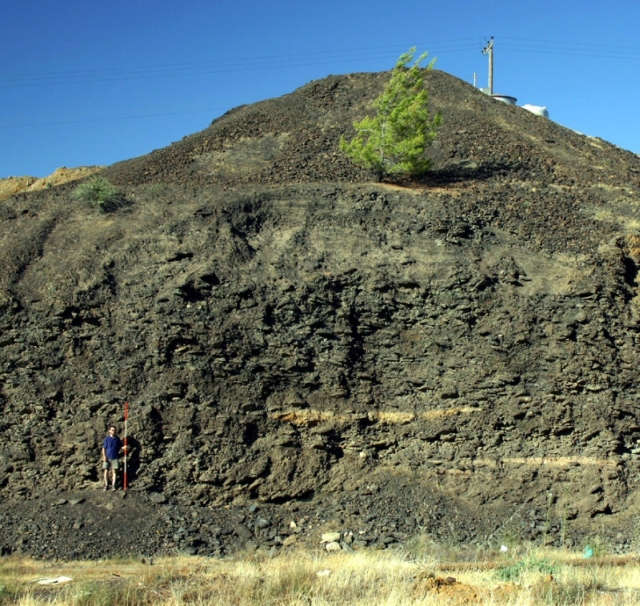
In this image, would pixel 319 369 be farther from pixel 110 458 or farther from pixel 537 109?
pixel 537 109

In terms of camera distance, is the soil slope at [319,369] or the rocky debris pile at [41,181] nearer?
the soil slope at [319,369]

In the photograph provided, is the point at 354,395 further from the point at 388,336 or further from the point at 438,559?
the point at 438,559

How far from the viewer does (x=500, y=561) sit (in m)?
11.1

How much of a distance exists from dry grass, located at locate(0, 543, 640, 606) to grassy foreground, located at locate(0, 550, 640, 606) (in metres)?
0.01

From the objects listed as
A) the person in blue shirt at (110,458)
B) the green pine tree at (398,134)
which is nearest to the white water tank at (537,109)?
the green pine tree at (398,134)

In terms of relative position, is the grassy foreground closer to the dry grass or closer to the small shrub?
the dry grass

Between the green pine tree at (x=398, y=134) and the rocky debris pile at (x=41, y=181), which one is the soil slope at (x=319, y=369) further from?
the rocky debris pile at (x=41, y=181)

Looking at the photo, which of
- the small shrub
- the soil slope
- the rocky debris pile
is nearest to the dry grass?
the soil slope

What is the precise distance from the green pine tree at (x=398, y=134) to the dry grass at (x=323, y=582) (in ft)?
33.1

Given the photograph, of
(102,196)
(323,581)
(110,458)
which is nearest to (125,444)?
(110,458)

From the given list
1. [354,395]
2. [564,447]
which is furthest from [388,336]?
[564,447]

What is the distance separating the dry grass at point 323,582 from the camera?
8273mm

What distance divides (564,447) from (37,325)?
9273 millimetres

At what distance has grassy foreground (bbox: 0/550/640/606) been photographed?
8.29 meters
